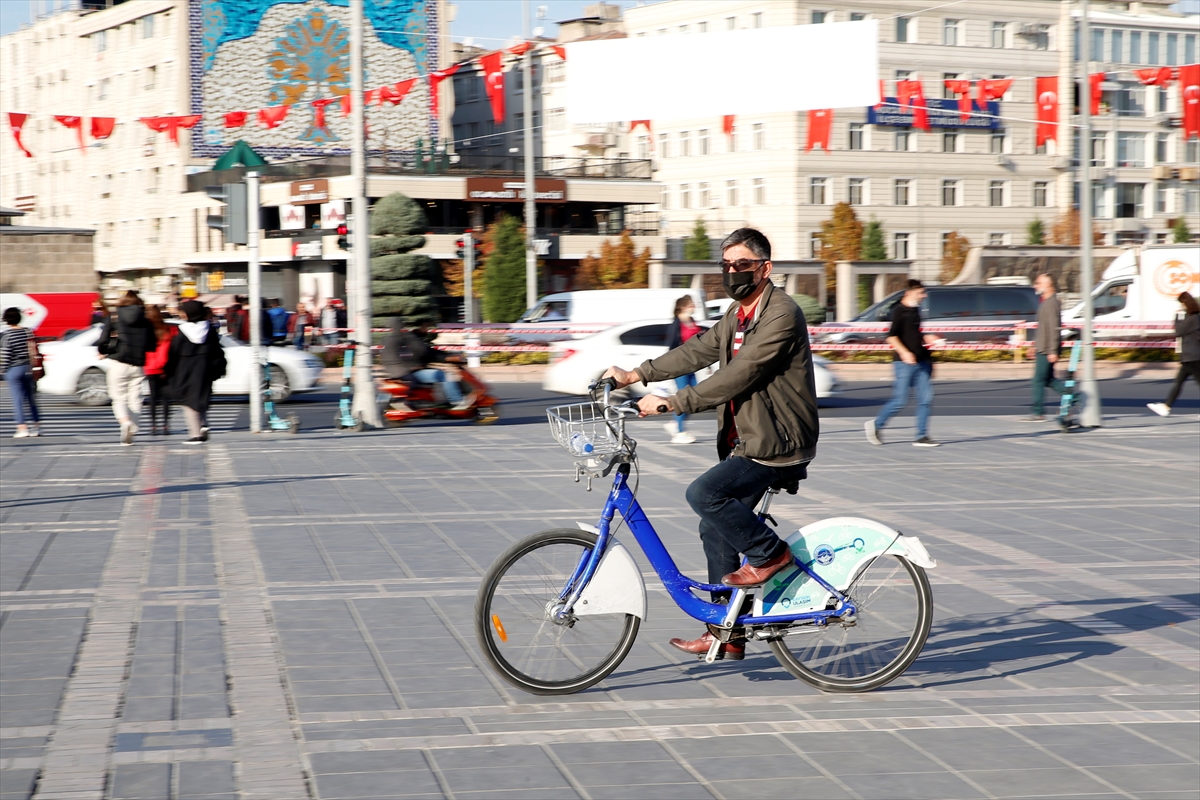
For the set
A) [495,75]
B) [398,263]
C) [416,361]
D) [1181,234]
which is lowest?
[416,361]

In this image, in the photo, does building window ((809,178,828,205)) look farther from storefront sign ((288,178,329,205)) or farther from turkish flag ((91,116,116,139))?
turkish flag ((91,116,116,139))

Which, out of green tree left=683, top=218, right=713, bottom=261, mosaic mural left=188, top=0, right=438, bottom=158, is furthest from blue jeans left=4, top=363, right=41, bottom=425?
mosaic mural left=188, top=0, right=438, bottom=158

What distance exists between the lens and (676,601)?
6.04m

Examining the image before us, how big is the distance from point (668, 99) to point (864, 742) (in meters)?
21.1

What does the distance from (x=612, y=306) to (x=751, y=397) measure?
26136mm

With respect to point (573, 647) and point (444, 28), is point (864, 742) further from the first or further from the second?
point (444, 28)

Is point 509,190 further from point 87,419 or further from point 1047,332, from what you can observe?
point 1047,332

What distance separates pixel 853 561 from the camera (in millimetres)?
6062

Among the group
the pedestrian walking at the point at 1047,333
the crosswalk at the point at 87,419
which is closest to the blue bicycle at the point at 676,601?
the crosswalk at the point at 87,419

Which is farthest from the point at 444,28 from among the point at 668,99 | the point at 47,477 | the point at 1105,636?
the point at 1105,636

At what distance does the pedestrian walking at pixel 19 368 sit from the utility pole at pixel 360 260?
3.81 metres

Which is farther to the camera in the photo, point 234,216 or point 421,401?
point 421,401

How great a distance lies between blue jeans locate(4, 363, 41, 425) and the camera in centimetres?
1761

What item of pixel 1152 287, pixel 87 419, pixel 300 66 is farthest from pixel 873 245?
pixel 87 419
